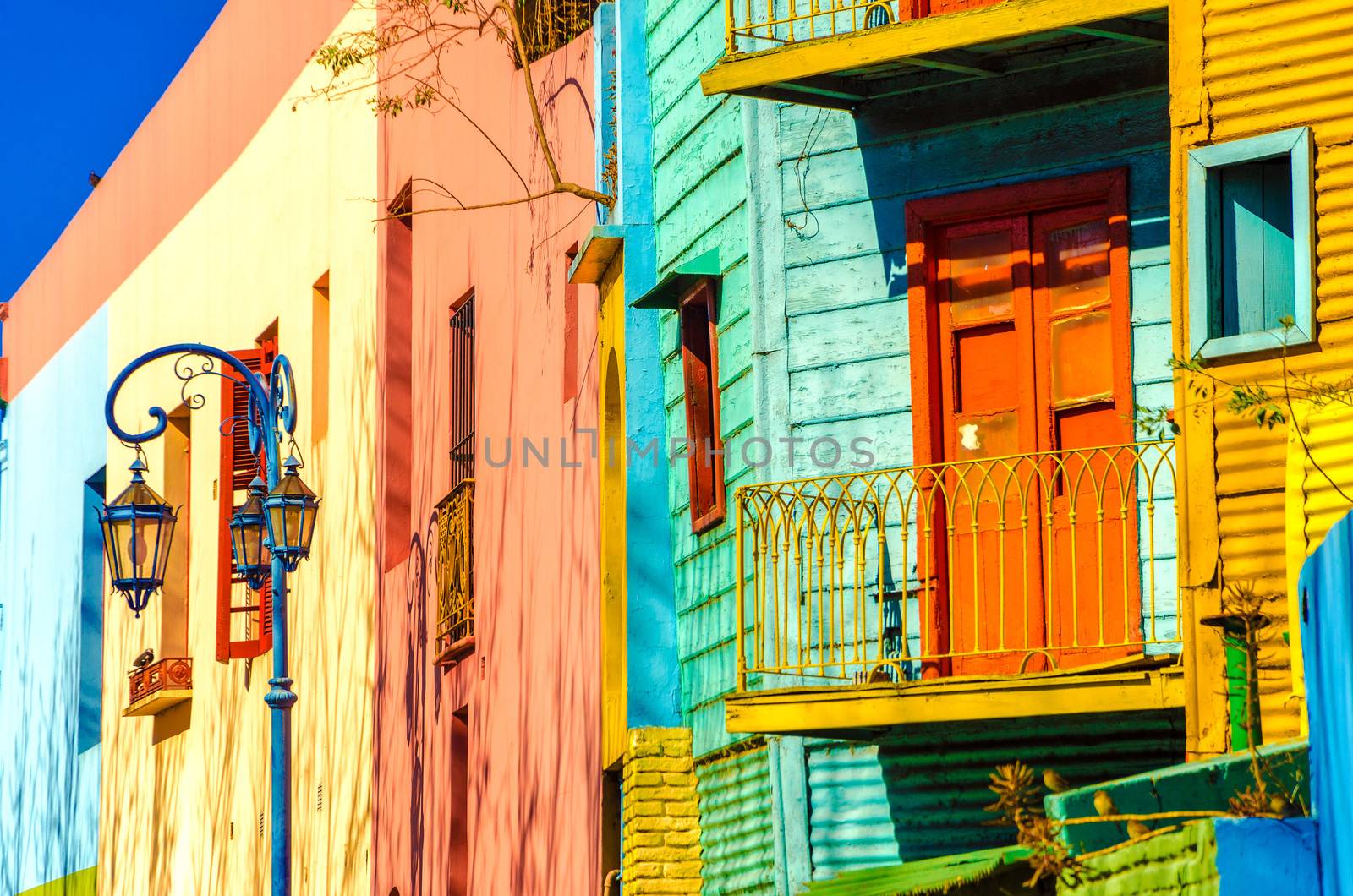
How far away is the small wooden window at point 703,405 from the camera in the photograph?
13047 mm

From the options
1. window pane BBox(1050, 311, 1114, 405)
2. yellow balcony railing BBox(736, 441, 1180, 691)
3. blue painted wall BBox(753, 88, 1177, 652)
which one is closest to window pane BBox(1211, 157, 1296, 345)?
yellow balcony railing BBox(736, 441, 1180, 691)

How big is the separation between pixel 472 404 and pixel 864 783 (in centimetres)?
659

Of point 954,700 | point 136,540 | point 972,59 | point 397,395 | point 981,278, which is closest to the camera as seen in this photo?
point 954,700

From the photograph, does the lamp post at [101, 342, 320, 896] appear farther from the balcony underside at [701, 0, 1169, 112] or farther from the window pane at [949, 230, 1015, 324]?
the window pane at [949, 230, 1015, 324]

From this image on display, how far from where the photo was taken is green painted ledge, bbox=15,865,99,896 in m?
27.2

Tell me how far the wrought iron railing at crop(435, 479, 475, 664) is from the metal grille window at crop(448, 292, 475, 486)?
24cm

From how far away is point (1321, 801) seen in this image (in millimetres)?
6594

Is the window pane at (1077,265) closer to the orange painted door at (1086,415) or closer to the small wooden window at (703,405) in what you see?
the orange painted door at (1086,415)

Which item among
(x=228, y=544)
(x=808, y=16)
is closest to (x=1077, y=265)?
(x=808, y=16)

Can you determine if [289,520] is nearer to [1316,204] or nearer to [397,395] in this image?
[397,395]

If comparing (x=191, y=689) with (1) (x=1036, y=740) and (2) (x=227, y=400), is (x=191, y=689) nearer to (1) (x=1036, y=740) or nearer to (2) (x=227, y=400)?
(2) (x=227, y=400)

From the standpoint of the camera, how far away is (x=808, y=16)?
11.9 m

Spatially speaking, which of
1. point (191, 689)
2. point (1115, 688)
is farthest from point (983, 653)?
point (191, 689)

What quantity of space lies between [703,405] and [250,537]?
3432mm
